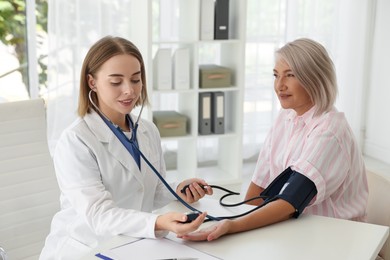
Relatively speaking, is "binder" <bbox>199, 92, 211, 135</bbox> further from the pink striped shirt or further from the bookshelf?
the pink striped shirt

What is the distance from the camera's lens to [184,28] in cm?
439

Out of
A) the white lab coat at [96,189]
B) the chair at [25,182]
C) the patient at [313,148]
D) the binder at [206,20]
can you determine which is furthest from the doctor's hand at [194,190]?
the binder at [206,20]

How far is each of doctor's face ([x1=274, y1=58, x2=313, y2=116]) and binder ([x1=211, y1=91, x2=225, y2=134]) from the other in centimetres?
215

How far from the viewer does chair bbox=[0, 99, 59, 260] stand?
2250 millimetres

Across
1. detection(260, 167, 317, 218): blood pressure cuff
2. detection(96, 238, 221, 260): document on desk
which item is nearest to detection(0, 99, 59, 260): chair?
detection(96, 238, 221, 260): document on desk

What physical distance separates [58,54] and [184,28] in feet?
2.78

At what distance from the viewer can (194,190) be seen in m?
2.11

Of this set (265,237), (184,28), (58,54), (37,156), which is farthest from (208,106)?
(265,237)

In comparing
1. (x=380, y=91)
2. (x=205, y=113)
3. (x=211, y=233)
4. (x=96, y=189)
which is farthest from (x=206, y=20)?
(x=211, y=233)

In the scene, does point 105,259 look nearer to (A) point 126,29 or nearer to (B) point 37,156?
(B) point 37,156

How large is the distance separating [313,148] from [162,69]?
2.25 metres

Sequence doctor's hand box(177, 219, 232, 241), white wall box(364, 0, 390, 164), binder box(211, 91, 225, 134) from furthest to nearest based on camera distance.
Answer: white wall box(364, 0, 390, 164) < binder box(211, 91, 225, 134) < doctor's hand box(177, 219, 232, 241)

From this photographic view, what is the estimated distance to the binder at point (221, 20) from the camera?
4.26 metres

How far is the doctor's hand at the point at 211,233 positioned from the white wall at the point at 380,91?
143 inches
